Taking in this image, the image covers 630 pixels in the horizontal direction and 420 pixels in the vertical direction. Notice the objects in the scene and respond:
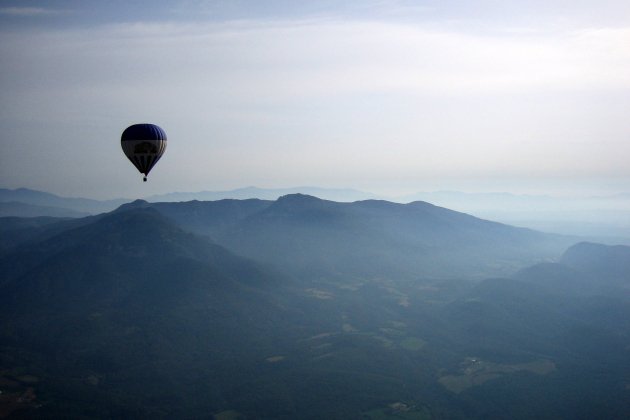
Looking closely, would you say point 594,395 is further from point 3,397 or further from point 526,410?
point 3,397

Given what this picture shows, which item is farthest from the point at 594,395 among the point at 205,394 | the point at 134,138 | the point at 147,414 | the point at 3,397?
the point at 3,397

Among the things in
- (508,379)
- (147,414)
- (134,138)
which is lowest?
(147,414)

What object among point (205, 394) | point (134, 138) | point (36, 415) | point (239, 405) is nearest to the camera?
point (134, 138)

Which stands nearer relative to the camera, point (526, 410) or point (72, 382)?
point (526, 410)

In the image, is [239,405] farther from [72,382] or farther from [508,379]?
[508,379]

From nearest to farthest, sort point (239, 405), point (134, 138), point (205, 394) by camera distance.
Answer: point (134, 138) < point (239, 405) < point (205, 394)

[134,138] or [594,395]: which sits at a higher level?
[134,138]
